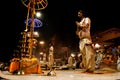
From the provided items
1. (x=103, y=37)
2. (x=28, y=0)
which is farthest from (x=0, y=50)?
(x=28, y=0)

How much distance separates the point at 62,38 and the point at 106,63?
19297 mm

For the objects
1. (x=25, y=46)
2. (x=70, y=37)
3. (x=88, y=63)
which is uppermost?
(x=70, y=37)

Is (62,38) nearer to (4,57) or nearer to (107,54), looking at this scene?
(4,57)

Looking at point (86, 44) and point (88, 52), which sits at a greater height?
point (86, 44)

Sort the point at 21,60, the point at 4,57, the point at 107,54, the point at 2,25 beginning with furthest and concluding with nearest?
1. the point at 2,25
2. the point at 4,57
3. the point at 107,54
4. the point at 21,60

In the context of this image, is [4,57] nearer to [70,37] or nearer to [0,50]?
[0,50]

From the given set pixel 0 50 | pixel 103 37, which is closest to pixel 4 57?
pixel 0 50

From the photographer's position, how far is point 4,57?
2442 centimetres

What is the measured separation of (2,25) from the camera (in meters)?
29.7

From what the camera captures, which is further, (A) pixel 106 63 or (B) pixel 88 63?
(A) pixel 106 63

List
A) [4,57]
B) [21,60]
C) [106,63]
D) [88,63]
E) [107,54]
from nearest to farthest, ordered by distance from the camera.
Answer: [21,60]
[88,63]
[106,63]
[107,54]
[4,57]

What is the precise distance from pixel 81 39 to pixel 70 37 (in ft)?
80.9

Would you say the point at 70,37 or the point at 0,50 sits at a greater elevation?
the point at 70,37

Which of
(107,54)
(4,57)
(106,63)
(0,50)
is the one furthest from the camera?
(0,50)
